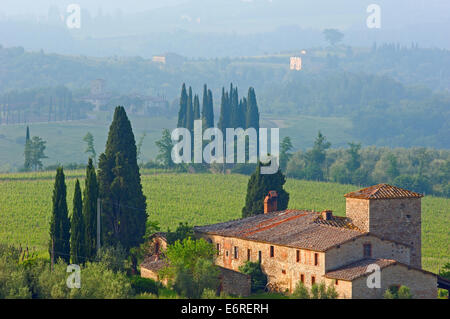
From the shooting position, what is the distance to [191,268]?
59.0 metres

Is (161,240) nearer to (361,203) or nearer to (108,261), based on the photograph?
(108,261)

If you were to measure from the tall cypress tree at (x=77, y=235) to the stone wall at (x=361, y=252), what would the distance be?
15731 millimetres

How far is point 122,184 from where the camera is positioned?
→ 2645 inches

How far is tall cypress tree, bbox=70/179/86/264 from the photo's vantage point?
59500 mm

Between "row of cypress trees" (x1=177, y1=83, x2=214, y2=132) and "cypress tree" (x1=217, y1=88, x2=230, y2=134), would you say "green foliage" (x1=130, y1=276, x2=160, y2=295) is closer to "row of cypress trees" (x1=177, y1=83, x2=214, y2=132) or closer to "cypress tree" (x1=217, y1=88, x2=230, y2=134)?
"row of cypress trees" (x1=177, y1=83, x2=214, y2=132)

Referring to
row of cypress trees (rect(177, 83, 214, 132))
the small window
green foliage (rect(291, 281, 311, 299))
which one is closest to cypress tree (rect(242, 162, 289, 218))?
the small window

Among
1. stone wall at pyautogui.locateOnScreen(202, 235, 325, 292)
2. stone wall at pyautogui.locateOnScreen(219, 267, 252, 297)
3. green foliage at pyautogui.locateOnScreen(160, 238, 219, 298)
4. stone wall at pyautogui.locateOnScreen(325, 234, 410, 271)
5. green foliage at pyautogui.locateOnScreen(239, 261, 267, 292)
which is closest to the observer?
stone wall at pyautogui.locateOnScreen(325, 234, 410, 271)

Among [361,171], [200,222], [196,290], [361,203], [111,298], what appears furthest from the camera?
[361,171]

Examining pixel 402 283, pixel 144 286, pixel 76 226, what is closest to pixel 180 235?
pixel 76 226

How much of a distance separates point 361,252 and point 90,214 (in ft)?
57.8

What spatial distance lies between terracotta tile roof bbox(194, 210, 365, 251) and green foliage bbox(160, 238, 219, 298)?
366cm

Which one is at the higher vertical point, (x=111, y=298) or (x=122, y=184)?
(x=122, y=184)
